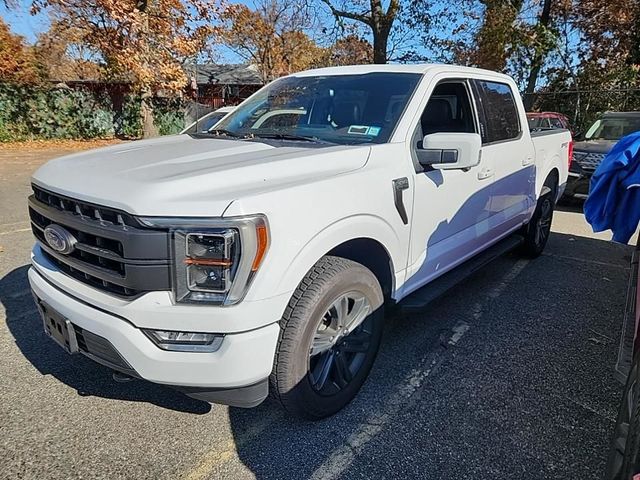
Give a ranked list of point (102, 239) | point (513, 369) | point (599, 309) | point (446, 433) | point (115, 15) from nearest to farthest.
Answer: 1. point (102, 239)
2. point (446, 433)
3. point (513, 369)
4. point (599, 309)
5. point (115, 15)

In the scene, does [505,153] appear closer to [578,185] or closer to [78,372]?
[78,372]

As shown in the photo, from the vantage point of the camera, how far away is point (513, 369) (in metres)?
3.14

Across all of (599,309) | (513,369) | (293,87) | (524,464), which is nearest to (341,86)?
(293,87)

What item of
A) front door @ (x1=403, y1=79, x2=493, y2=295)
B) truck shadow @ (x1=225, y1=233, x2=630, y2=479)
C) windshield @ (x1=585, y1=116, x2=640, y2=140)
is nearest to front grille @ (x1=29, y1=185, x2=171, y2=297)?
truck shadow @ (x1=225, y1=233, x2=630, y2=479)

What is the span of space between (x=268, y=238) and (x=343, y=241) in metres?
0.53

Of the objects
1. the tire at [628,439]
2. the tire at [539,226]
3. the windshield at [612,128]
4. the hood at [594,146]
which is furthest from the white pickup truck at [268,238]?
the windshield at [612,128]

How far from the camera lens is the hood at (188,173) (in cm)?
190

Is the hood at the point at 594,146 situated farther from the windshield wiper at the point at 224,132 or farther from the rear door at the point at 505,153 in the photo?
the windshield wiper at the point at 224,132

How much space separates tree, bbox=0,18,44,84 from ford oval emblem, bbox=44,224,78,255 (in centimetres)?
1924

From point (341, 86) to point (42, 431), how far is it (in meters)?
2.88

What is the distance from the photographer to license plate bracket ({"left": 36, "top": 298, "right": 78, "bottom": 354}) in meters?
2.19

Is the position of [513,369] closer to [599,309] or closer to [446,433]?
[446,433]

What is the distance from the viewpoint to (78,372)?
9.58 feet

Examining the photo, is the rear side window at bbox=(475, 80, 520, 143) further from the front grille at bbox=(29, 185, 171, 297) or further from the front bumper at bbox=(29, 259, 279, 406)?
the front grille at bbox=(29, 185, 171, 297)
